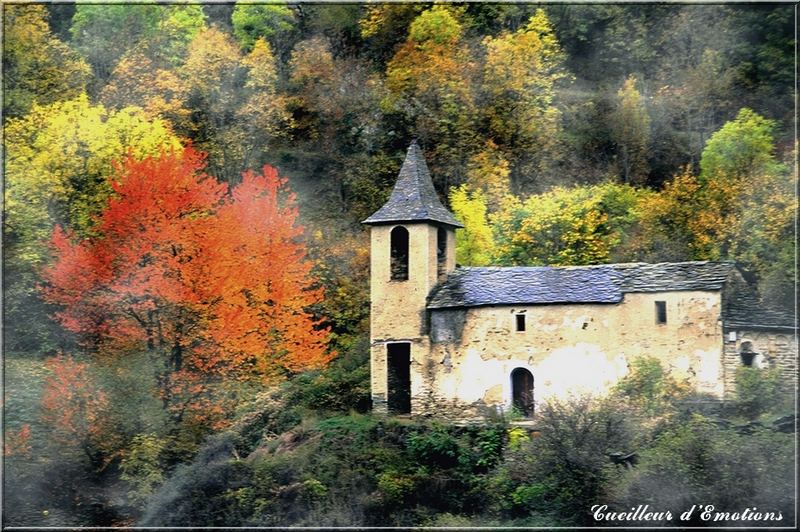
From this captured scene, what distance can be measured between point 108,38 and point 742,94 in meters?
28.1

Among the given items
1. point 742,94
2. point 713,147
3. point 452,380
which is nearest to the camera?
point 452,380

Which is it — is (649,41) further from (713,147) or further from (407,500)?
(407,500)

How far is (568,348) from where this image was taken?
29688mm

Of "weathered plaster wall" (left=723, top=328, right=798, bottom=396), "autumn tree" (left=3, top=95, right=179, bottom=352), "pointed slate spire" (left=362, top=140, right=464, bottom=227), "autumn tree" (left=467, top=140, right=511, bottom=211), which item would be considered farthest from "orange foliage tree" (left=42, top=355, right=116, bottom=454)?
"autumn tree" (left=467, top=140, right=511, bottom=211)

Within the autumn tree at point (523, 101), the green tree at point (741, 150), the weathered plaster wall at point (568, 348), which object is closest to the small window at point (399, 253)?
the weathered plaster wall at point (568, 348)

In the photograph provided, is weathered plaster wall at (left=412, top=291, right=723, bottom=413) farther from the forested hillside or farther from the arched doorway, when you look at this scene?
the forested hillside

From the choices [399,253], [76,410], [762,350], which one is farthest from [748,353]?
[76,410]

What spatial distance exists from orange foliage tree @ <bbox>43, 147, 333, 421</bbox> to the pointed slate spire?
4.13m

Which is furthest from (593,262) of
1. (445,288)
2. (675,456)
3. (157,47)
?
(157,47)

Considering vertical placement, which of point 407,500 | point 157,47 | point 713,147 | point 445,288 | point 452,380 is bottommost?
point 407,500

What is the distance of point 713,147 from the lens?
4238 centimetres

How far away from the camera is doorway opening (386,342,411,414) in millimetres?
31453

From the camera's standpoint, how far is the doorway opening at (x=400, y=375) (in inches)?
1238

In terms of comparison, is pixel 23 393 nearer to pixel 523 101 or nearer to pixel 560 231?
pixel 560 231
